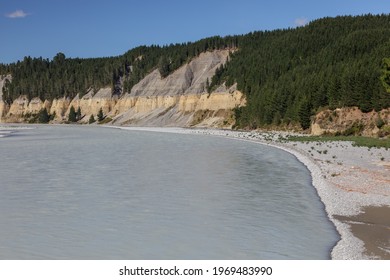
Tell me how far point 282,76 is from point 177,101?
46.5 m

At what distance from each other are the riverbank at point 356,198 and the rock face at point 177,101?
8826 centimetres

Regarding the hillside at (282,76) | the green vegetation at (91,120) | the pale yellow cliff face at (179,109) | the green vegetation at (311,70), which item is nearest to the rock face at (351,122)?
the hillside at (282,76)

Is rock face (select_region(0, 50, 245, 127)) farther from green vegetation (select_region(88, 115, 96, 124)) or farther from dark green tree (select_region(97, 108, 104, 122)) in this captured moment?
green vegetation (select_region(88, 115, 96, 124))

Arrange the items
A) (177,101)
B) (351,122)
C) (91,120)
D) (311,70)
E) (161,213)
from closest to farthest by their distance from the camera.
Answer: (161,213) → (351,122) → (311,70) → (177,101) → (91,120)

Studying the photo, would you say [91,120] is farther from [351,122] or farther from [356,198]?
[356,198]

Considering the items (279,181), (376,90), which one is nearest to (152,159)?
(279,181)

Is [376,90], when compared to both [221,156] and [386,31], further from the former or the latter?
[386,31]

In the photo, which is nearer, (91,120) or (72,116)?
(91,120)

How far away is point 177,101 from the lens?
6348 inches

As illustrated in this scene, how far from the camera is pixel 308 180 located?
29.7 meters

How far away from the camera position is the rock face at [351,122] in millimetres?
69000

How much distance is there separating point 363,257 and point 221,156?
32297 mm

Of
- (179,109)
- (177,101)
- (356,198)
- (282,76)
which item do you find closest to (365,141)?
(356,198)

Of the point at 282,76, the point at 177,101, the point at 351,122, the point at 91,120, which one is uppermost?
the point at 282,76
